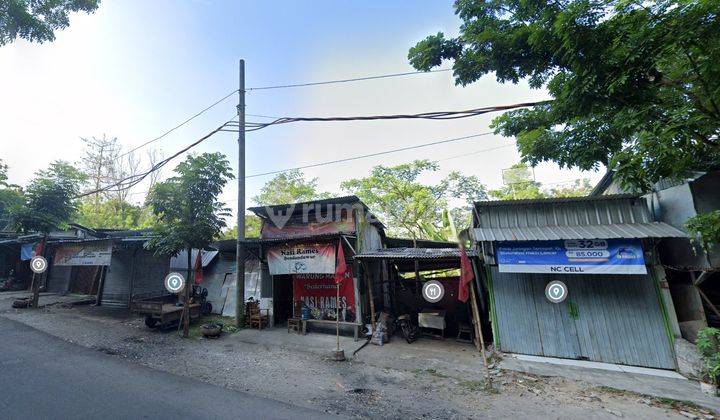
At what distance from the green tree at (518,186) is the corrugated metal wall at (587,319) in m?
19.8

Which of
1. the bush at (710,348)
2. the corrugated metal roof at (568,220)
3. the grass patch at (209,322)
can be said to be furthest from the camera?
the grass patch at (209,322)

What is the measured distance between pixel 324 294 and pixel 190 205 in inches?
253

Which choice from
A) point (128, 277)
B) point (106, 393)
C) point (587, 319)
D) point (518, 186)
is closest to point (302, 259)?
point (106, 393)

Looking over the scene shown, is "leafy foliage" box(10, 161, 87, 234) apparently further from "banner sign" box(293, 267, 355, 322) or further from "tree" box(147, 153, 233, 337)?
"banner sign" box(293, 267, 355, 322)

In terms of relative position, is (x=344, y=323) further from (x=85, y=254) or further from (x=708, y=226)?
(x=85, y=254)

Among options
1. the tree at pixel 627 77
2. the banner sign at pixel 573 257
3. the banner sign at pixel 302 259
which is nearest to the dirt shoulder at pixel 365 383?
the banner sign at pixel 302 259

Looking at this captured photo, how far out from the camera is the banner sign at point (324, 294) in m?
11.8

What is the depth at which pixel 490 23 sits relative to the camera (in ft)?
29.4

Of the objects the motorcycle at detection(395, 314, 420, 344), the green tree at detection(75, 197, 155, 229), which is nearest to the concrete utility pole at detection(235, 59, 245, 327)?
the motorcycle at detection(395, 314, 420, 344)

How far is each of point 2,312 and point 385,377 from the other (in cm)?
1759

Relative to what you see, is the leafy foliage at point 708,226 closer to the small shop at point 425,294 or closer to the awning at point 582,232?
the awning at point 582,232

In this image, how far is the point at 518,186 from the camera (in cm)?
2745

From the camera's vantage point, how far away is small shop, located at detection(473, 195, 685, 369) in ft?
25.5

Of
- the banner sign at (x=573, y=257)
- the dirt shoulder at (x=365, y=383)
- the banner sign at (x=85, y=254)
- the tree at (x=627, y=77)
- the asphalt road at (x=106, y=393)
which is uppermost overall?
the tree at (x=627, y=77)
